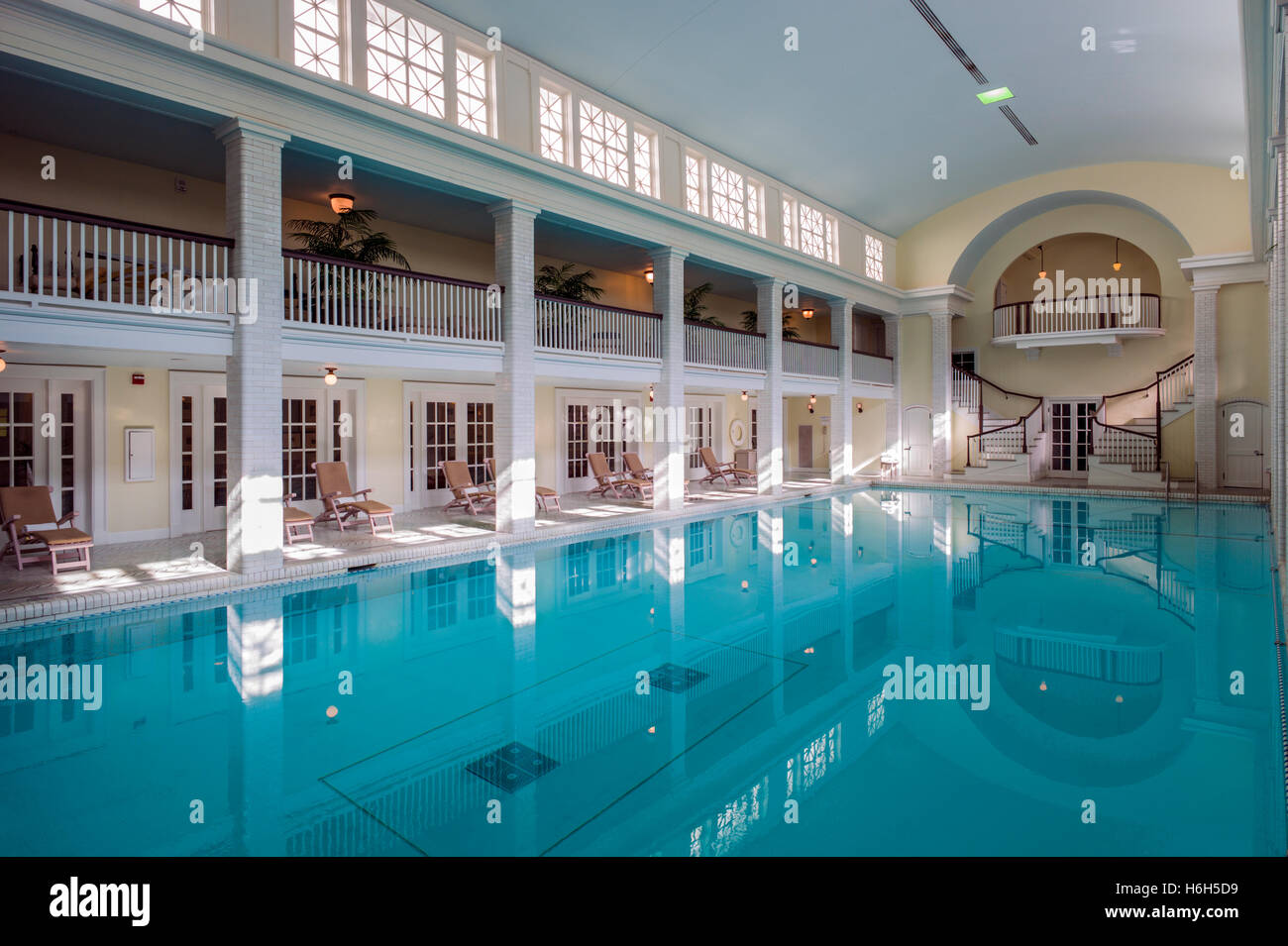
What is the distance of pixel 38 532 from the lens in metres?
8.78

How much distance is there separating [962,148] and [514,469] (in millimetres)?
14203

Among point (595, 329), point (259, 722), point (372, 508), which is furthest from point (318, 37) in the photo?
point (259, 722)

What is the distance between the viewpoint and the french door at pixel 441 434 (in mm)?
14750

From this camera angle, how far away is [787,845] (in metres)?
3.49

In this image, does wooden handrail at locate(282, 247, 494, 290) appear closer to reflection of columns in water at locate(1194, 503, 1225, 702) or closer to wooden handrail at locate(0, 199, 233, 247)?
wooden handrail at locate(0, 199, 233, 247)

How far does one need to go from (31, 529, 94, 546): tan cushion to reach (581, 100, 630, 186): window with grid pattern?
30.4 feet

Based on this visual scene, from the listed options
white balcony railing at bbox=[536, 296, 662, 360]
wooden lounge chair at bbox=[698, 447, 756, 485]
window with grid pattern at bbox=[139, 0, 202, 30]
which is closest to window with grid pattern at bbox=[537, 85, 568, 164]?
white balcony railing at bbox=[536, 296, 662, 360]

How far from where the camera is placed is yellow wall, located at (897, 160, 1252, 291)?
17844 mm

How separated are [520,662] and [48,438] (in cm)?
851

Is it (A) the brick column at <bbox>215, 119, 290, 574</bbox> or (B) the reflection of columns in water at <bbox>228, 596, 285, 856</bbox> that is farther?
(A) the brick column at <bbox>215, 119, 290, 574</bbox>

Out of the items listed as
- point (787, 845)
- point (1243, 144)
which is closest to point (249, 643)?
point (787, 845)

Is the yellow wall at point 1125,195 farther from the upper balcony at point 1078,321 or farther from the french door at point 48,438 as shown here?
the french door at point 48,438

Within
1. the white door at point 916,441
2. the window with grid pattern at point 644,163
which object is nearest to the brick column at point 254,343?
the window with grid pattern at point 644,163

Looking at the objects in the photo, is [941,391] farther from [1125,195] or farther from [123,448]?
[123,448]
